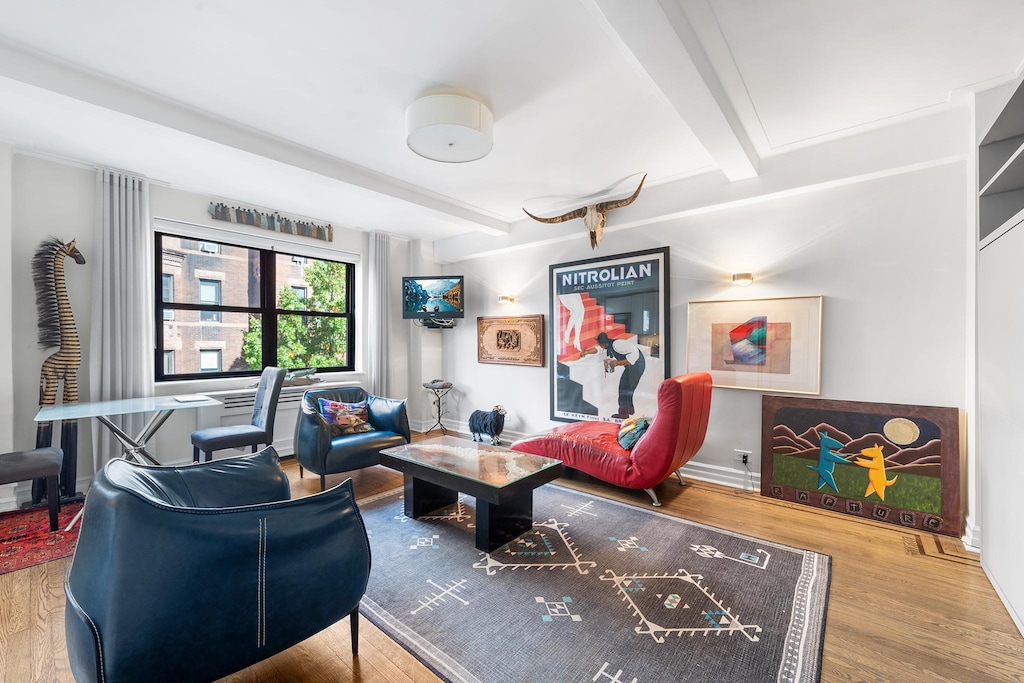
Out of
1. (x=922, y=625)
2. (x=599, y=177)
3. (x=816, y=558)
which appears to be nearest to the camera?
(x=922, y=625)

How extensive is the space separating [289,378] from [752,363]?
457cm

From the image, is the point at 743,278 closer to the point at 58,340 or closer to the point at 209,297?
the point at 209,297

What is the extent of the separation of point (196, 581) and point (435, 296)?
4478 millimetres

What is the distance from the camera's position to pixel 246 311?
15.1 ft

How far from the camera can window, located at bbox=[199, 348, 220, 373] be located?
4.32 meters

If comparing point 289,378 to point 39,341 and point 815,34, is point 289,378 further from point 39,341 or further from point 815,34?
point 815,34

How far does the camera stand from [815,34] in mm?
2047

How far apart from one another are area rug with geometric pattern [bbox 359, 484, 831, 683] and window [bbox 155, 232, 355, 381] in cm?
281

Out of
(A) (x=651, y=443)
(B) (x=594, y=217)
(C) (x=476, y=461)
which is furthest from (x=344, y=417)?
(B) (x=594, y=217)

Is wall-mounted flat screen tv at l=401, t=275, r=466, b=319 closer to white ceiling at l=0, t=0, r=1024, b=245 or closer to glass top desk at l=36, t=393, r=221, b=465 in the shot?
white ceiling at l=0, t=0, r=1024, b=245

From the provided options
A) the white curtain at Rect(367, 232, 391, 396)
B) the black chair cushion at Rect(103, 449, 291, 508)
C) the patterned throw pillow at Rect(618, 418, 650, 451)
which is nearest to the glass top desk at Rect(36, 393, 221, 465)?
the black chair cushion at Rect(103, 449, 291, 508)

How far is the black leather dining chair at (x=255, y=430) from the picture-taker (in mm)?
3424

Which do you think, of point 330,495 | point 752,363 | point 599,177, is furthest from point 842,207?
point 330,495

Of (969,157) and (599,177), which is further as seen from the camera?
(599,177)
